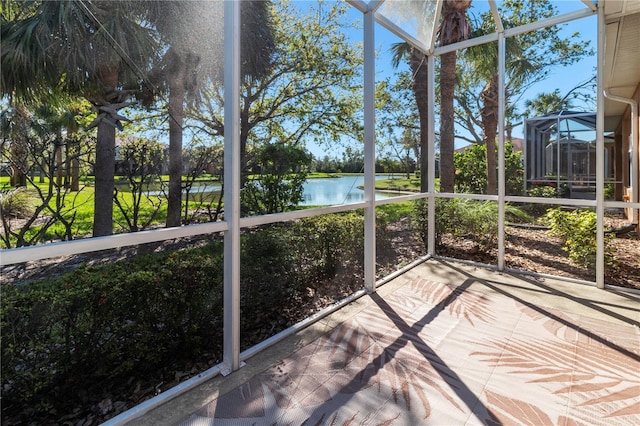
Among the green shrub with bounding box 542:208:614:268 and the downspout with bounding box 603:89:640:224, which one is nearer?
the green shrub with bounding box 542:208:614:268

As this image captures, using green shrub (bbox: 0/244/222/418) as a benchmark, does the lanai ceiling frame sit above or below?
above

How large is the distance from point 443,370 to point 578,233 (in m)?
3.61

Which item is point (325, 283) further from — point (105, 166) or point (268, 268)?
point (105, 166)

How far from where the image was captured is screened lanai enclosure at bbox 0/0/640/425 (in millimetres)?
1765

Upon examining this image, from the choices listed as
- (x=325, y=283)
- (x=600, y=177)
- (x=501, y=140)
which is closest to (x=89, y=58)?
(x=325, y=283)

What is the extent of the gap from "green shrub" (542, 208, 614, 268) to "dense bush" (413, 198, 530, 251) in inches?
20.4

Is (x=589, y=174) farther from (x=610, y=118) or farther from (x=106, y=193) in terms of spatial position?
(x=106, y=193)

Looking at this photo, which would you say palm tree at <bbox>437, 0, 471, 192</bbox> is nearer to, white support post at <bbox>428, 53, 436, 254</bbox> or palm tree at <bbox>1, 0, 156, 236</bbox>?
white support post at <bbox>428, 53, 436, 254</bbox>

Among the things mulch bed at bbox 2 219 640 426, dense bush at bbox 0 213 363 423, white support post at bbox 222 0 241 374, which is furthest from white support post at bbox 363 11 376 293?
white support post at bbox 222 0 241 374

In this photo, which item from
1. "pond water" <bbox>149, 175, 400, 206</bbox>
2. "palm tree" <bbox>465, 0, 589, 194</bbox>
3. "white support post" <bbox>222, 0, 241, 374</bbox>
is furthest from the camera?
"palm tree" <bbox>465, 0, 589, 194</bbox>

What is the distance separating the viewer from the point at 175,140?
2.15 meters

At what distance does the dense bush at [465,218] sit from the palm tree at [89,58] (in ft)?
15.9

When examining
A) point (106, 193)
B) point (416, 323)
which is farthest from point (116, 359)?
Result: point (416, 323)

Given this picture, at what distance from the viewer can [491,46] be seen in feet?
19.2
